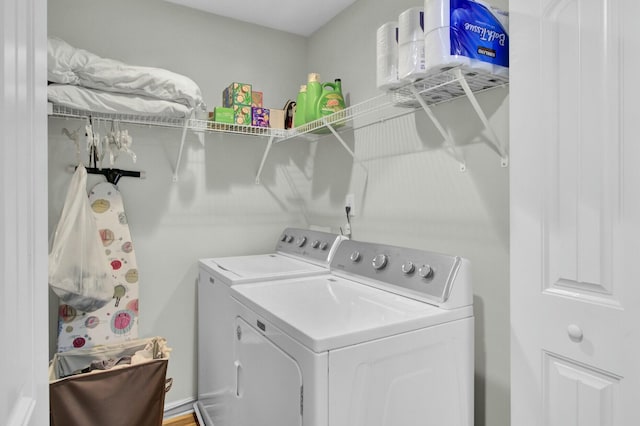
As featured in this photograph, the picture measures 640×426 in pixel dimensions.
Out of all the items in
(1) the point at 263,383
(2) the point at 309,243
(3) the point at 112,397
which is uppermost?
(2) the point at 309,243

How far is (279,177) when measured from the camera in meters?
2.71

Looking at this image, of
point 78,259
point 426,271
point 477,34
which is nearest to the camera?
point 477,34

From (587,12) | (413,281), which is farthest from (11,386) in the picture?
(587,12)

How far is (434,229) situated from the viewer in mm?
1739

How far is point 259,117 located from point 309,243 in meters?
0.86

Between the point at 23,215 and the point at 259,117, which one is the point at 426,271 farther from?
the point at 259,117

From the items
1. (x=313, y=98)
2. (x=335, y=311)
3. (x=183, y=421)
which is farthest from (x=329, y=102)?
(x=183, y=421)

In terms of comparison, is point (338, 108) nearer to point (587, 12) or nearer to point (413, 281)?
point (413, 281)

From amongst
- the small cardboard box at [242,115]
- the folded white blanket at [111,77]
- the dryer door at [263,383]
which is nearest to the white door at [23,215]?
the dryer door at [263,383]

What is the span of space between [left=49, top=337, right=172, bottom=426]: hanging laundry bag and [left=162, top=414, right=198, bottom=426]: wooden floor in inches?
19.4

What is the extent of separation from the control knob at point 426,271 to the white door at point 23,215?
1186 millimetres

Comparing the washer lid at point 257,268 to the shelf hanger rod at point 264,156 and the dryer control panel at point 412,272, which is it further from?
the shelf hanger rod at point 264,156

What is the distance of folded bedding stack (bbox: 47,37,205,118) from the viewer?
5.78 ft

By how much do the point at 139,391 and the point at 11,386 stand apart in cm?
148
